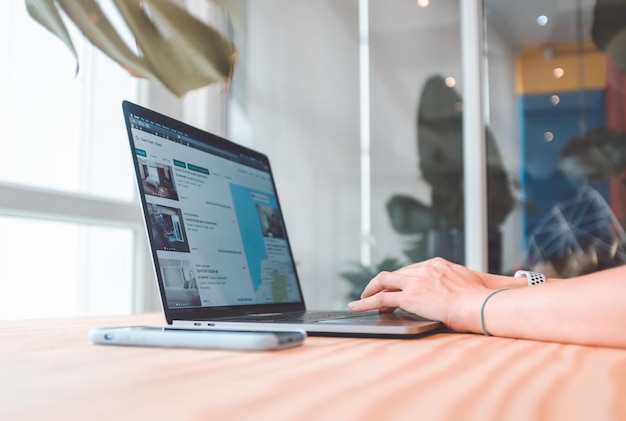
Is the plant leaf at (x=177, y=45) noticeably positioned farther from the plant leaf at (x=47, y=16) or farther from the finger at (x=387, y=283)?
the finger at (x=387, y=283)

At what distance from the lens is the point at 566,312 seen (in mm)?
756

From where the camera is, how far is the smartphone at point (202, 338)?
23.3 inches

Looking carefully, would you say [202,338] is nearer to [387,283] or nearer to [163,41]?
[387,283]

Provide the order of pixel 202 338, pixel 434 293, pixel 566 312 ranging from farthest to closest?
pixel 434 293 → pixel 566 312 → pixel 202 338

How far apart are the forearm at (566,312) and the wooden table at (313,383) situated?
0.04 m

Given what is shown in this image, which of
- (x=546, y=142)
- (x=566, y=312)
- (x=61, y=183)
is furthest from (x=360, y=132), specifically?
(x=566, y=312)

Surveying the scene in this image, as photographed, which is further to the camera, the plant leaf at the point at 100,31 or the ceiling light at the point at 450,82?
the ceiling light at the point at 450,82

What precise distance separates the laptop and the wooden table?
0.19 m

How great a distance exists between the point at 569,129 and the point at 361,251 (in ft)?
2.47

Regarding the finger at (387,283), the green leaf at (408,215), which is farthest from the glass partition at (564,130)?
the finger at (387,283)

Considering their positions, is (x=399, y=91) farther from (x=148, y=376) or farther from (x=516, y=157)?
(x=148, y=376)

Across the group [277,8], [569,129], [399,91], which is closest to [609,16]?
[569,129]

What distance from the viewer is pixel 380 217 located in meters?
2.31

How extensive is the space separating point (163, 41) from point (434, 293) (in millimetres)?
681
